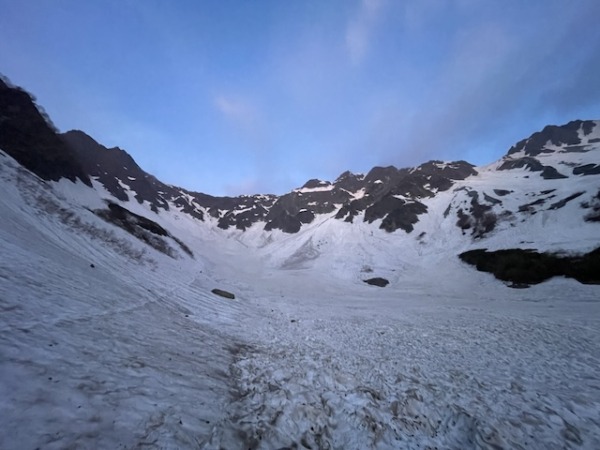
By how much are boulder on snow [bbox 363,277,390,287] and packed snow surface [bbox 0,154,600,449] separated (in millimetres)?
16211

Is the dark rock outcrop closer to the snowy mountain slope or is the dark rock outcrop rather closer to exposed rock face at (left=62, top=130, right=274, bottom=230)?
the snowy mountain slope

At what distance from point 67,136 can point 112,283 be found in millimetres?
118338

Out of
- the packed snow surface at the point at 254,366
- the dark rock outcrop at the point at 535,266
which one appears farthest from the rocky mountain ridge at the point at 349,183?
the packed snow surface at the point at 254,366

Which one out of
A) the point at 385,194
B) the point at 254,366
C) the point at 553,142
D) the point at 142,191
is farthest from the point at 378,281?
the point at 553,142

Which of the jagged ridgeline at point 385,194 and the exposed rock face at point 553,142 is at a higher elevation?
the exposed rock face at point 553,142

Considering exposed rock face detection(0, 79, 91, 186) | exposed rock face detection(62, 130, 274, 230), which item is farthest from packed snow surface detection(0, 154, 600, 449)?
exposed rock face detection(62, 130, 274, 230)

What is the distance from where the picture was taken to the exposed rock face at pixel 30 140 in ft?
144

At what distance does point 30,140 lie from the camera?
4728 centimetres

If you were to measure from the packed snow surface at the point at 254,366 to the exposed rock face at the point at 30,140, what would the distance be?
30658 millimetres

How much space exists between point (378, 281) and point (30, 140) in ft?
195

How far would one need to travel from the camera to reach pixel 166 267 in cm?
2677

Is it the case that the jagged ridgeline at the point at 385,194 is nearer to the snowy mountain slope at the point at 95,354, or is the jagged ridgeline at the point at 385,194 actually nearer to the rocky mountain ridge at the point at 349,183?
the rocky mountain ridge at the point at 349,183

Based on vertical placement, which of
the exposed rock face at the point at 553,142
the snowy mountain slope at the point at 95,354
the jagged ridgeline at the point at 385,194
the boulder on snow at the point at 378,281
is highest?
the exposed rock face at the point at 553,142

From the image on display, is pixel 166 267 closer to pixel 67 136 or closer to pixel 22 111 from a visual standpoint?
pixel 22 111
